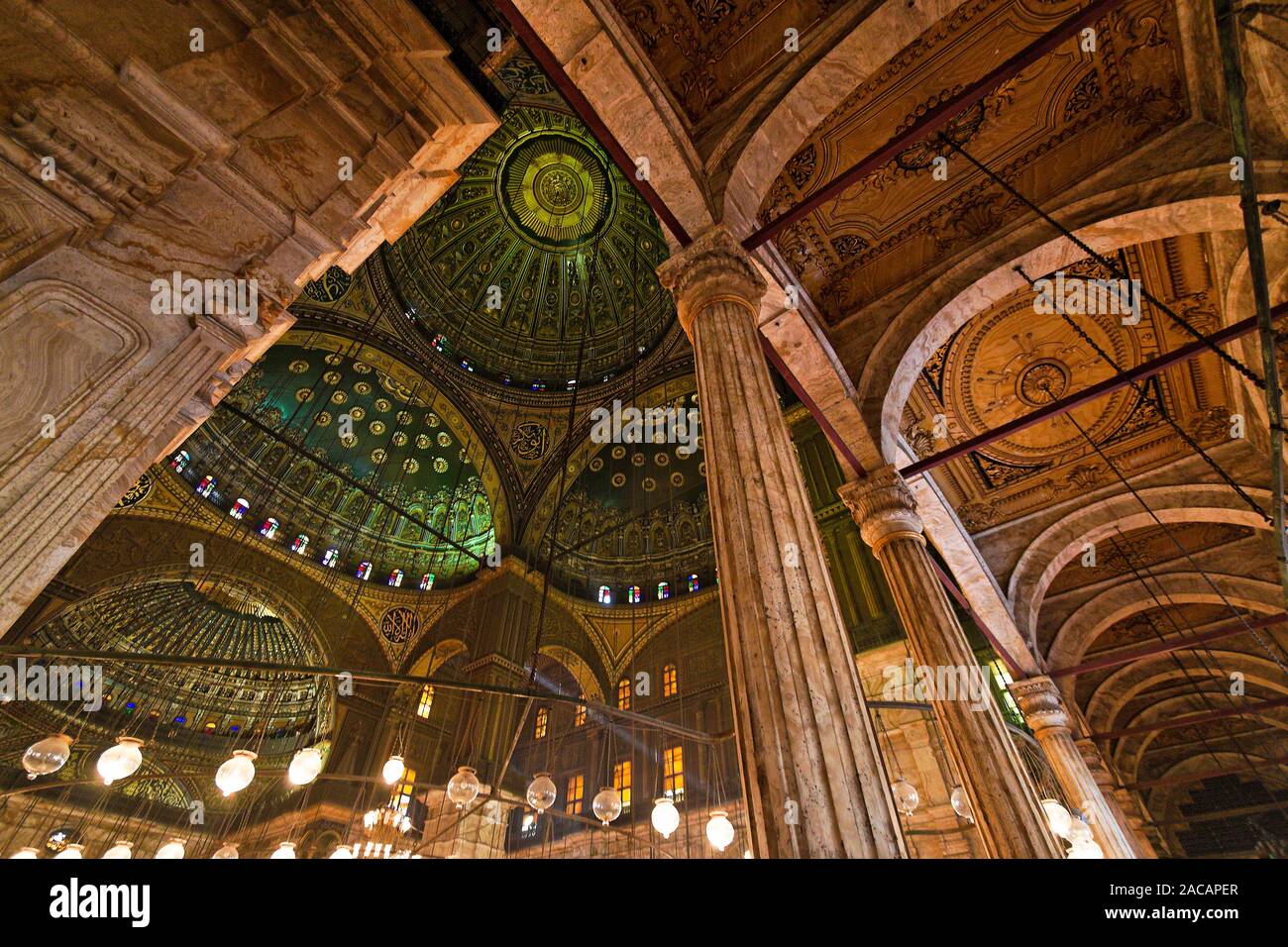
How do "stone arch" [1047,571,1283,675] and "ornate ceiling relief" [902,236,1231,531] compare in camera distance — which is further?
"stone arch" [1047,571,1283,675]

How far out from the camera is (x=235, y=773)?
518 cm

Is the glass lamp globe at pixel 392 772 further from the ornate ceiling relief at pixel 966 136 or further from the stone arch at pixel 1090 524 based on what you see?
the stone arch at pixel 1090 524

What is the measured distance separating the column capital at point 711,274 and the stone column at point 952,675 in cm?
299

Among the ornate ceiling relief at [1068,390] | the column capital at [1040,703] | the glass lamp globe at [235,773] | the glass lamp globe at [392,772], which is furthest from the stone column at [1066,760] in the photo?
the glass lamp globe at [235,773]

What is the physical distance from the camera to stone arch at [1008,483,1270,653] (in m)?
8.15

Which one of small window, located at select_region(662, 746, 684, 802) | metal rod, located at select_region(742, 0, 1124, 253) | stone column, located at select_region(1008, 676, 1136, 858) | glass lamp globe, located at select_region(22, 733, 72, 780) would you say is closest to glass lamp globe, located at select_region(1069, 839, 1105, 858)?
stone column, located at select_region(1008, 676, 1136, 858)

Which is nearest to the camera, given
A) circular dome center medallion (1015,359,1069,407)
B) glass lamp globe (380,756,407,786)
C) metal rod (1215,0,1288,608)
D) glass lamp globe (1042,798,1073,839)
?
metal rod (1215,0,1288,608)

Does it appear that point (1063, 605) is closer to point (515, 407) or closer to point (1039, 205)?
point (1039, 205)

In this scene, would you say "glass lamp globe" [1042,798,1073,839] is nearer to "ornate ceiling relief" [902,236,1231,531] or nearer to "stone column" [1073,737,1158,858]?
"stone column" [1073,737,1158,858]

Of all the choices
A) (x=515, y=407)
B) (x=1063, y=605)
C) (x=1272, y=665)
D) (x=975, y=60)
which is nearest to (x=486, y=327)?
(x=515, y=407)

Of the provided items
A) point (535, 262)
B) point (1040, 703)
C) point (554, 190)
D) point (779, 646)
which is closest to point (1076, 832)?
point (1040, 703)

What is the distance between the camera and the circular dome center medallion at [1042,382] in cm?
788

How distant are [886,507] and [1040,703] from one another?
520 cm

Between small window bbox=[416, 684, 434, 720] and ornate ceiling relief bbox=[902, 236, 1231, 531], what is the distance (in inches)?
448
